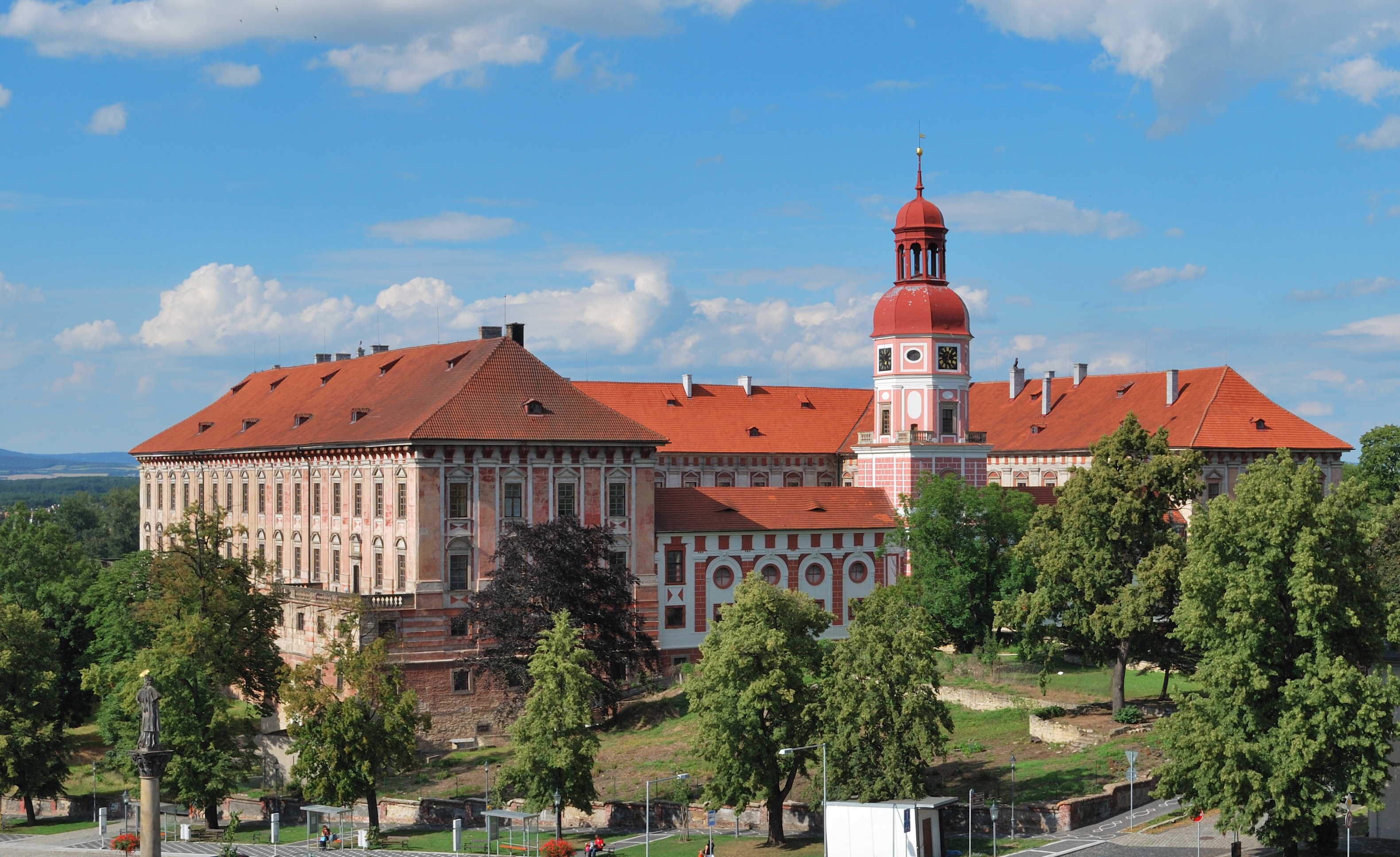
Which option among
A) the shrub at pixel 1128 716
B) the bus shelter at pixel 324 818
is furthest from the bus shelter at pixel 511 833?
the shrub at pixel 1128 716

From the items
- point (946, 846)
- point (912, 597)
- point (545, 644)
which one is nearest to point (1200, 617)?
point (946, 846)

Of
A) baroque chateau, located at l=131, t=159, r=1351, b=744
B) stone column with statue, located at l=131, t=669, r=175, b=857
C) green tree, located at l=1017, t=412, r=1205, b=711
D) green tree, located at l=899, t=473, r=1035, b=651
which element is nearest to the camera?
stone column with statue, located at l=131, t=669, r=175, b=857

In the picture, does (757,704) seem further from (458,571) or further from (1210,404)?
(1210,404)

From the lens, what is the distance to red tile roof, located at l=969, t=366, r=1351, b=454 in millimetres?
97375

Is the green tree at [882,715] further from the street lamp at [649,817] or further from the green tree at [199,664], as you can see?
the green tree at [199,664]

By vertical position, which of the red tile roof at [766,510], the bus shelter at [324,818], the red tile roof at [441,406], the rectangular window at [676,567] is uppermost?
the red tile roof at [441,406]

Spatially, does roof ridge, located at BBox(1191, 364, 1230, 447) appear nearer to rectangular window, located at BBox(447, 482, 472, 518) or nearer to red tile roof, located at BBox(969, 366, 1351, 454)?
red tile roof, located at BBox(969, 366, 1351, 454)

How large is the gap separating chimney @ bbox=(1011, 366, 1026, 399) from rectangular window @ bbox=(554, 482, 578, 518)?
49.1 m

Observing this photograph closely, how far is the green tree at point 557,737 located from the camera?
55.2m

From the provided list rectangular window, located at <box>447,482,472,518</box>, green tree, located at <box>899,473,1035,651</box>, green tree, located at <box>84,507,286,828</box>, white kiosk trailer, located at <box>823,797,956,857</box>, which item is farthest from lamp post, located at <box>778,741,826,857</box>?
rectangular window, located at <box>447,482,472,518</box>

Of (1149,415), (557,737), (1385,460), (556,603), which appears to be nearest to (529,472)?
(556,603)

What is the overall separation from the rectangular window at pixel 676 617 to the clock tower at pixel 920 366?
16069 mm

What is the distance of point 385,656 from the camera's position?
6191cm

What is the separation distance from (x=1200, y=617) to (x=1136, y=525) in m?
14.0
